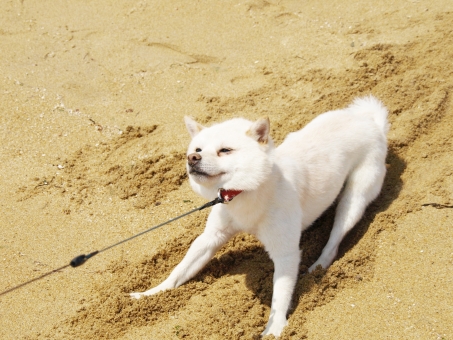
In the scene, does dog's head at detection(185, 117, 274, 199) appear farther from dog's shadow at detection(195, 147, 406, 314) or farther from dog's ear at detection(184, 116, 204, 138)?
dog's shadow at detection(195, 147, 406, 314)

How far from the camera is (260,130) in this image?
3740 millimetres

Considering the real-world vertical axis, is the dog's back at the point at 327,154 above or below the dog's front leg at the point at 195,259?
above

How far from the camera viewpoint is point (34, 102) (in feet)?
21.6

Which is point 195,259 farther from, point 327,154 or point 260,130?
point 327,154

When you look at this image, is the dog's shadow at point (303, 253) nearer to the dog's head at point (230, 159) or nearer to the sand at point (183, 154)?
the sand at point (183, 154)

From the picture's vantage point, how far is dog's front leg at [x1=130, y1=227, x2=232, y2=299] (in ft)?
13.9

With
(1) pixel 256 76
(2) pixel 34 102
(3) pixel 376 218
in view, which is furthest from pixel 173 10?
(3) pixel 376 218

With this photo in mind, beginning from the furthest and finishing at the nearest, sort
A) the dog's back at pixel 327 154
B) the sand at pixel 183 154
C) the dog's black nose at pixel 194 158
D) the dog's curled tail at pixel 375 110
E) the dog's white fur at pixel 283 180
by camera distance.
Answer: the dog's curled tail at pixel 375 110 → the dog's back at pixel 327 154 → the sand at pixel 183 154 → the dog's white fur at pixel 283 180 → the dog's black nose at pixel 194 158

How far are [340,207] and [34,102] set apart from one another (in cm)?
406

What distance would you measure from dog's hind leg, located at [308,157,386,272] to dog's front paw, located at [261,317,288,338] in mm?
809

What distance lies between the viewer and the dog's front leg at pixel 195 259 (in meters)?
4.23

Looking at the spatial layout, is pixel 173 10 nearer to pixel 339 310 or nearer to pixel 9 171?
pixel 9 171

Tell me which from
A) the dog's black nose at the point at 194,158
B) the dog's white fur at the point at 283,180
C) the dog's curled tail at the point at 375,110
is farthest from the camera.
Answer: the dog's curled tail at the point at 375,110

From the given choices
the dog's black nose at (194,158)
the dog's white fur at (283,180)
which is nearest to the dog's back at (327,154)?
the dog's white fur at (283,180)
